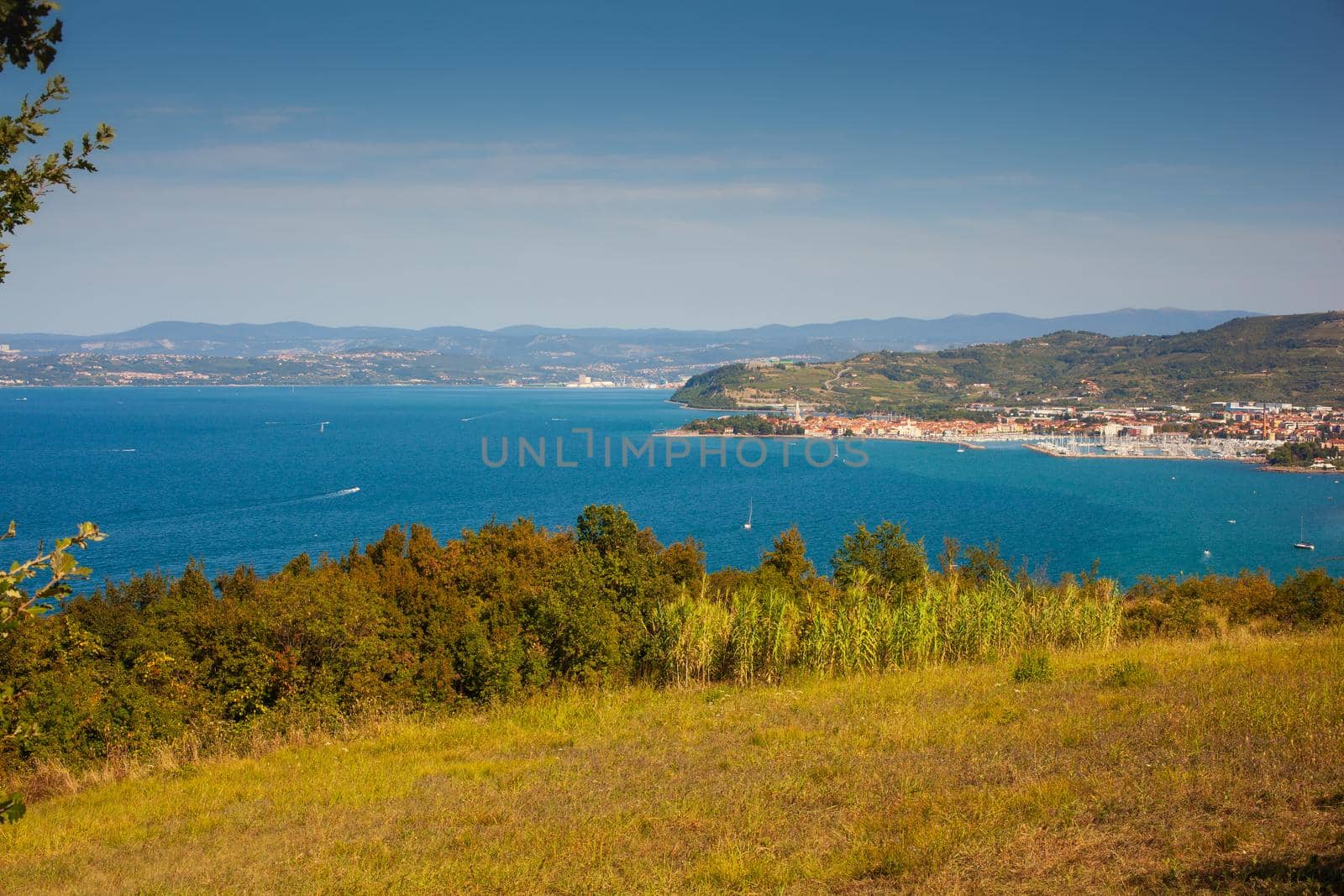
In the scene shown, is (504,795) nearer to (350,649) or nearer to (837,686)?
(837,686)

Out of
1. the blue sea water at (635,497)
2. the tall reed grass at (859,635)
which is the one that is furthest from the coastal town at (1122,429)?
the tall reed grass at (859,635)

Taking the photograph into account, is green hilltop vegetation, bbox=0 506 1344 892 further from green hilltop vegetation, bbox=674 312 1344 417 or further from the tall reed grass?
green hilltop vegetation, bbox=674 312 1344 417

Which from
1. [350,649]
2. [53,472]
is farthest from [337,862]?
[53,472]

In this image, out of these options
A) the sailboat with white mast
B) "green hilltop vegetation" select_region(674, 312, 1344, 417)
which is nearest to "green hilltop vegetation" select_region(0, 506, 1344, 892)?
the sailboat with white mast

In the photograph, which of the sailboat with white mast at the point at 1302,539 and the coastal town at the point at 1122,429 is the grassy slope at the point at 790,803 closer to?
the sailboat with white mast at the point at 1302,539

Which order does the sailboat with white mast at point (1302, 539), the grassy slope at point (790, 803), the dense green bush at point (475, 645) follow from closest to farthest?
the grassy slope at point (790, 803), the dense green bush at point (475, 645), the sailboat with white mast at point (1302, 539)
